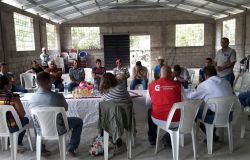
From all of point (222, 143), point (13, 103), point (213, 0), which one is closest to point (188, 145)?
point (222, 143)

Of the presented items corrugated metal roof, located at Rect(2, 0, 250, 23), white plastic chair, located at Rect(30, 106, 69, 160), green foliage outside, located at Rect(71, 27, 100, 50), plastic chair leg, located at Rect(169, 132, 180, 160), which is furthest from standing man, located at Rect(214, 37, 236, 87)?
green foliage outside, located at Rect(71, 27, 100, 50)

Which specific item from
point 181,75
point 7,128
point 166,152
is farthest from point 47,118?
point 181,75

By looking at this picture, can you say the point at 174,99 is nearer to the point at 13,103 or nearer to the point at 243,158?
the point at 243,158

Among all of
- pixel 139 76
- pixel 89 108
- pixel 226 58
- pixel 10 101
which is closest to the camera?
pixel 10 101

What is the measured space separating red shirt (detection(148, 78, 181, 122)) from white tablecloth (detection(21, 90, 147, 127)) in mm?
687

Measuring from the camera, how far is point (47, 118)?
106 inches

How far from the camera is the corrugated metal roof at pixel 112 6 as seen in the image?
9.45 metres

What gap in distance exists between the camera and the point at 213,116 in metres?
3.06

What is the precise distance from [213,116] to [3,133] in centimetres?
250

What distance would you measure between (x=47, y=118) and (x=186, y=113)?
1542 millimetres

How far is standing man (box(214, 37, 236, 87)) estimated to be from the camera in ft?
15.4

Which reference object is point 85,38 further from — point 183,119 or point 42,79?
point 183,119

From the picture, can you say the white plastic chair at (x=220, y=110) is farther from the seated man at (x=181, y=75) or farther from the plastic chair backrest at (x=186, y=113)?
the seated man at (x=181, y=75)

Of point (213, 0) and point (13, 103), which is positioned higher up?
point (213, 0)
